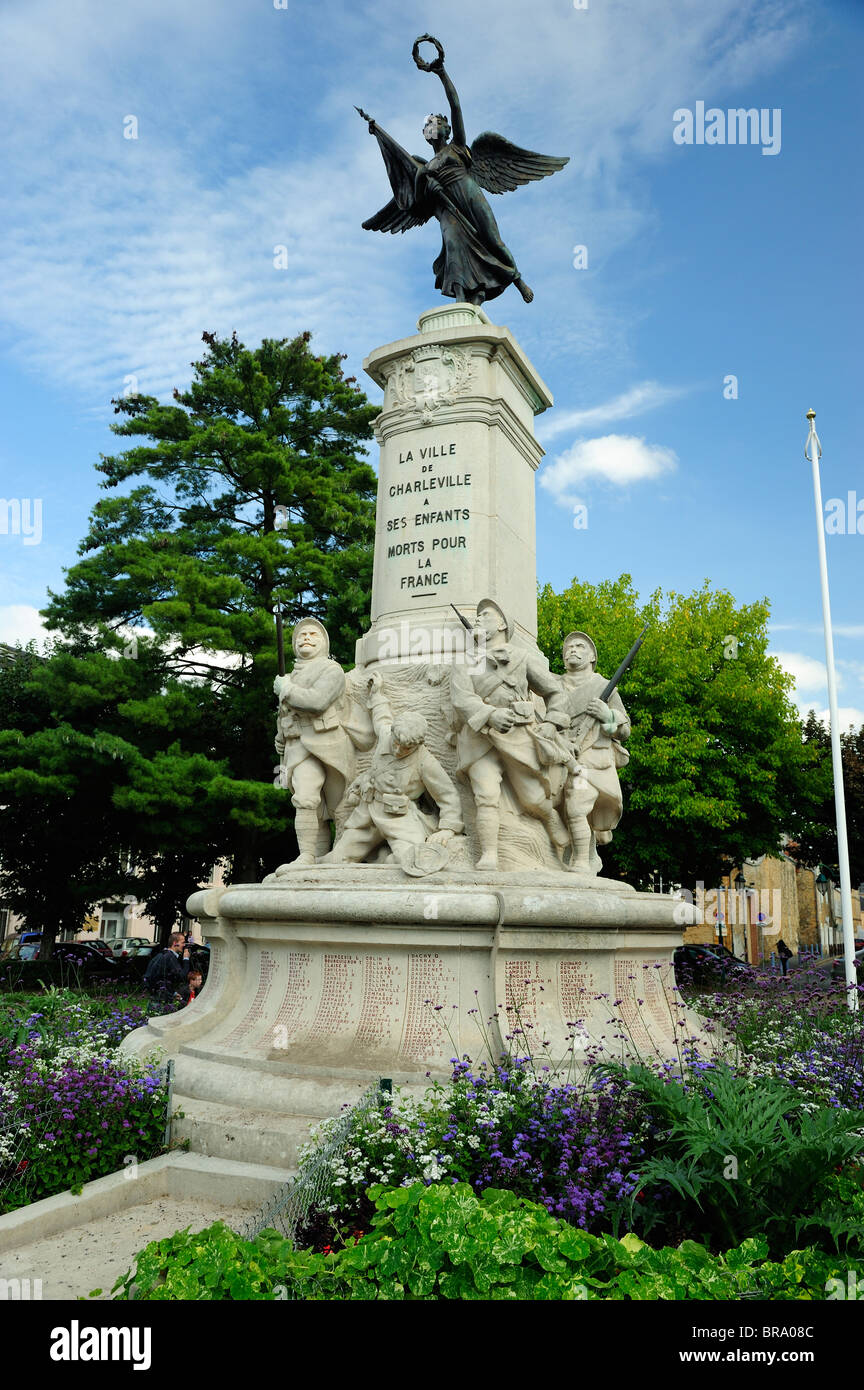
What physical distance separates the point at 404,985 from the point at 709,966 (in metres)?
8.33

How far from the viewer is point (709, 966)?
1345cm

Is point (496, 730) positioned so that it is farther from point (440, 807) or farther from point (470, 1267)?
point (470, 1267)

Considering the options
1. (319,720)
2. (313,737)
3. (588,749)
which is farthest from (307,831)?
(588,749)

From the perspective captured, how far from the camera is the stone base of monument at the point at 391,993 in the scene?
5.89 metres

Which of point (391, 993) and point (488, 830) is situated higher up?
point (488, 830)

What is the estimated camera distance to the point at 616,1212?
3.74 m

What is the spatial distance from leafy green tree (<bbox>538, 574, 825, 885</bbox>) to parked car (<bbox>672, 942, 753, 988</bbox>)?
4030 millimetres

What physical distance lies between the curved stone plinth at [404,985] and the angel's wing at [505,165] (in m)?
7.83

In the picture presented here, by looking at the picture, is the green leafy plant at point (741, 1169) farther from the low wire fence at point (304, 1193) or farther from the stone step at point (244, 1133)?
the stone step at point (244, 1133)

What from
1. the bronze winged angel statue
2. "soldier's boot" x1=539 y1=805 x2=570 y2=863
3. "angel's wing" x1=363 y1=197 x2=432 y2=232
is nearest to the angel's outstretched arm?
the bronze winged angel statue

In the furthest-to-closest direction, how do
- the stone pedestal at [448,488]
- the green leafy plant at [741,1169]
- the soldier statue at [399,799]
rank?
the stone pedestal at [448,488], the soldier statue at [399,799], the green leafy plant at [741,1169]

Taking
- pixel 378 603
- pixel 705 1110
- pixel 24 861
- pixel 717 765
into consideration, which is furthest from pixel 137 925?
pixel 705 1110

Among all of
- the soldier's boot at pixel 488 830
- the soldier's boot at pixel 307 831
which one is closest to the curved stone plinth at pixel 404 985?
the soldier's boot at pixel 488 830
